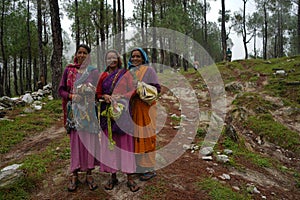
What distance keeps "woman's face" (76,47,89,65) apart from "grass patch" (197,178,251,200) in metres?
2.41

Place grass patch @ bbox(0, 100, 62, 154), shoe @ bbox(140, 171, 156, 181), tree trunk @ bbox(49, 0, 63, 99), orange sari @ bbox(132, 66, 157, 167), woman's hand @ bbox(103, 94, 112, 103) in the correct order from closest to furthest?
woman's hand @ bbox(103, 94, 112, 103), orange sari @ bbox(132, 66, 157, 167), shoe @ bbox(140, 171, 156, 181), grass patch @ bbox(0, 100, 62, 154), tree trunk @ bbox(49, 0, 63, 99)

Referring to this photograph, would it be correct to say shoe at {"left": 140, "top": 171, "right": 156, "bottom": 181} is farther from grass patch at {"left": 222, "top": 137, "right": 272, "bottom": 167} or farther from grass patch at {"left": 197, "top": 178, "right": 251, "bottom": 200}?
grass patch at {"left": 222, "top": 137, "right": 272, "bottom": 167}

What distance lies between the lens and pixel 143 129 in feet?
10.8

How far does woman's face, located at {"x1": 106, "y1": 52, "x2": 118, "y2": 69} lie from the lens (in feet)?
10.4

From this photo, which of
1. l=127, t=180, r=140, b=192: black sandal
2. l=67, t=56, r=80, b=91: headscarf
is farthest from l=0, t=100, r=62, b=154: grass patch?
l=127, t=180, r=140, b=192: black sandal

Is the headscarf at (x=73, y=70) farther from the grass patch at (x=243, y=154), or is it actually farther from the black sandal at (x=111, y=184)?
the grass patch at (x=243, y=154)

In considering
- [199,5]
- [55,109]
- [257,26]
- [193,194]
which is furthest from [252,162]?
[257,26]

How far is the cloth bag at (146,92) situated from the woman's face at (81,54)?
827mm

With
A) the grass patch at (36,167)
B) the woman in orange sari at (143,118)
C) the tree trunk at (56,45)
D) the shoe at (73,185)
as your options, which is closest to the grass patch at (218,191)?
the woman in orange sari at (143,118)

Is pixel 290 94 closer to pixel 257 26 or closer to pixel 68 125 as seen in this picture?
pixel 68 125

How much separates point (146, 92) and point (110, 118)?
23.1 inches

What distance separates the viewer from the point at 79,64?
10.5ft

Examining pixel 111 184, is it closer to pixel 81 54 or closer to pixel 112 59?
pixel 112 59

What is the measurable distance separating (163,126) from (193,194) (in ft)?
12.3
